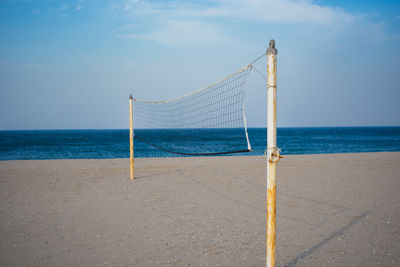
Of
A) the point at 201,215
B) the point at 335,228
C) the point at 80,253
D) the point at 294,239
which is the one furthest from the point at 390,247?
the point at 80,253

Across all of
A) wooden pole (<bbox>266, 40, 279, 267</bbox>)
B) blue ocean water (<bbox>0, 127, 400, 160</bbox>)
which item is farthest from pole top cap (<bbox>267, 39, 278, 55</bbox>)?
blue ocean water (<bbox>0, 127, 400, 160</bbox>)

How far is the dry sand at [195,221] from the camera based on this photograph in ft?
12.0

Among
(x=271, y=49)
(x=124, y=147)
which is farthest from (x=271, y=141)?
(x=124, y=147)

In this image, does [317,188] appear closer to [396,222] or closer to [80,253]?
[396,222]

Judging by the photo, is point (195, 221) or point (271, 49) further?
point (195, 221)

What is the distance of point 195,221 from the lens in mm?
5047

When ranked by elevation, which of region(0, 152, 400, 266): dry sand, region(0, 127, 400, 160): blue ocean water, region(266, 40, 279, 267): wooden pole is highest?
region(266, 40, 279, 267): wooden pole

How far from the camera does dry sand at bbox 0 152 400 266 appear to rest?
3.67 metres

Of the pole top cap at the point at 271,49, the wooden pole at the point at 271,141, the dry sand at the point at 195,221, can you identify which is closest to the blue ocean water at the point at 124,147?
the wooden pole at the point at 271,141

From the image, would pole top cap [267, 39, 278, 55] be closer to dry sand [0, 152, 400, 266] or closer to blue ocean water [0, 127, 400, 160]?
blue ocean water [0, 127, 400, 160]

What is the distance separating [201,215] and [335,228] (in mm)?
2312

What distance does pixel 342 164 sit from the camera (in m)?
12.4

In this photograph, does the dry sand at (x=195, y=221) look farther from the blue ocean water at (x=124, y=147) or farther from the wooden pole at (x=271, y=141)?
the blue ocean water at (x=124, y=147)

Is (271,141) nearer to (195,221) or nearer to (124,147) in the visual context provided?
(195,221)
